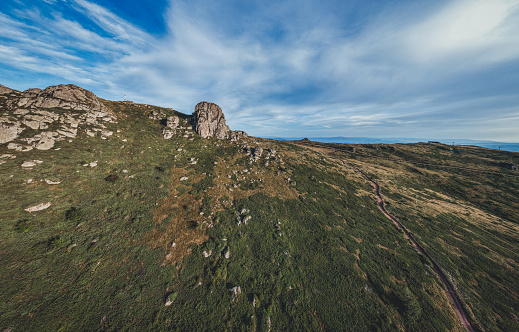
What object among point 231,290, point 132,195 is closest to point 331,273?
point 231,290

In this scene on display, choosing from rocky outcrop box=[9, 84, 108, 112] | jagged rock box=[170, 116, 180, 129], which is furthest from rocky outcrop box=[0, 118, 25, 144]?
jagged rock box=[170, 116, 180, 129]

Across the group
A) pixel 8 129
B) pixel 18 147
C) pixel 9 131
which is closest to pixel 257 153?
pixel 18 147

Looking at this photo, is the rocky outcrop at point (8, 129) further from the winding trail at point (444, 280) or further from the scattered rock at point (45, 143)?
the winding trail at point (444, 280)

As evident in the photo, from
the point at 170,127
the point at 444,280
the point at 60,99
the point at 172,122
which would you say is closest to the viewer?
the point at 444,280

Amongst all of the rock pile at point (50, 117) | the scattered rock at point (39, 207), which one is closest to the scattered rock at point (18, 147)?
the rock pile at point (50, 117)

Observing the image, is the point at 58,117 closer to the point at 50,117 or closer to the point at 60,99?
the point at 50,117

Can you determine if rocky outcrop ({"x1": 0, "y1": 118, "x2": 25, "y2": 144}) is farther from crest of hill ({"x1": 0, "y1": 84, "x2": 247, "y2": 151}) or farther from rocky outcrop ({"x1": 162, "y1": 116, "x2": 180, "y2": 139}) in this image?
rocky outcrop ({"x1": 162, "y1": 116, "x2": 180, "y2": 139})

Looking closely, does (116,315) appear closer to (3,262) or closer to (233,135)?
(3,262)
